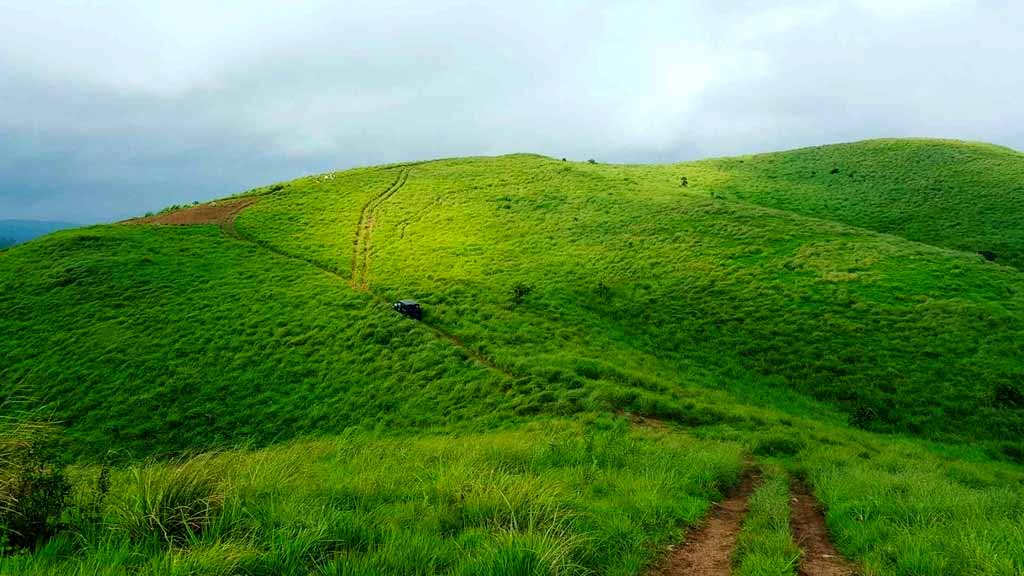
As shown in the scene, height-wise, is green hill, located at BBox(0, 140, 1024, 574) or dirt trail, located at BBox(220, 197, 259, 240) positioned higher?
dirt trail, located at BBox(220, 197, 259, 240)

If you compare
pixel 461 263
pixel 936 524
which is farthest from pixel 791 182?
pixel 936 524

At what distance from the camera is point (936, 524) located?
6879 mm

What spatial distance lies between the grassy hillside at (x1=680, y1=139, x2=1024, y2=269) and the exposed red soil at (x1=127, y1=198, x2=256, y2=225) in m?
57.8

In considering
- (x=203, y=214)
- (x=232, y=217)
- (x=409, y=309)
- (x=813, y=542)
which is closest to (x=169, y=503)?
(x=813, y=542)

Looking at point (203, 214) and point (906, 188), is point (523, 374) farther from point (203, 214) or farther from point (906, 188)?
point (906, 188)

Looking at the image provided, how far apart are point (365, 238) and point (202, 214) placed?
819 inches

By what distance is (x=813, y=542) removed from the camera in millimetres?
7273

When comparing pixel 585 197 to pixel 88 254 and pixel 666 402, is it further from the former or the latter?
pixel 88 254

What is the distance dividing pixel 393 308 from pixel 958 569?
27920 mm

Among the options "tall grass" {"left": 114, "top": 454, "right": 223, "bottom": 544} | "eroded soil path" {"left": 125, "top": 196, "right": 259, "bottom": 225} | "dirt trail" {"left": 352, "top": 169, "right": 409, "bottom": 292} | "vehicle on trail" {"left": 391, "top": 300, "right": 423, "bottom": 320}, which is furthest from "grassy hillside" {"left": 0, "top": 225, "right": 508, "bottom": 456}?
"tall grass" {"left": 114, "top": 454, "right": 223, "bottom": 544}

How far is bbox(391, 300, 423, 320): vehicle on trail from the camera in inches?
1158

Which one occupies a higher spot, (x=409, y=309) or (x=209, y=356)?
(x=409, y=309)

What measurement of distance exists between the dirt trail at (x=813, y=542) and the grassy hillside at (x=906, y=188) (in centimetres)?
5019

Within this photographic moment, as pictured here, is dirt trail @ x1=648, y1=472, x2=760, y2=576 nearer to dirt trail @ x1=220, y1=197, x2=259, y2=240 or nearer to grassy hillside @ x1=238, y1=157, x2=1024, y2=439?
grassy hillside @ x1=238, y1=157, x2=1024, y2=439
